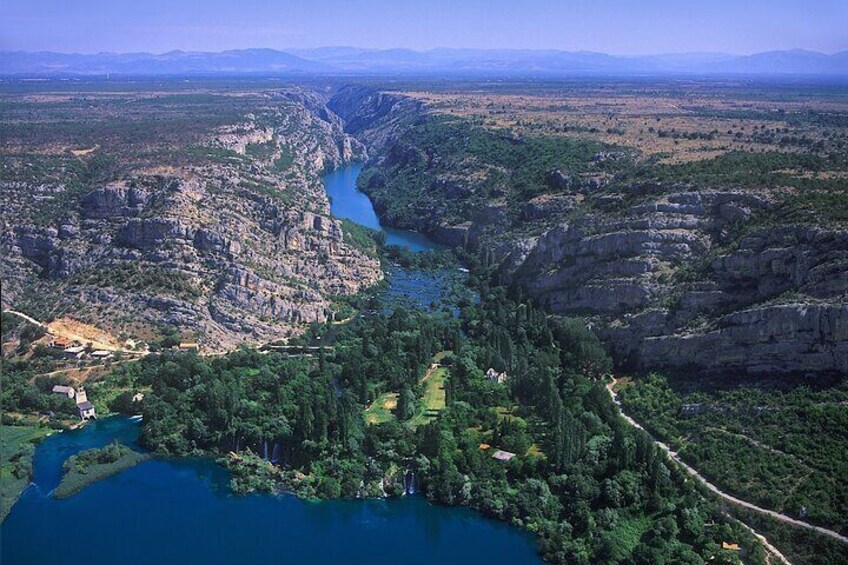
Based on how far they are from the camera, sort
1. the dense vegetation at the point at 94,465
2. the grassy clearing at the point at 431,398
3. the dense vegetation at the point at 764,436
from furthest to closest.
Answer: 1. the grassy clearing at the point at 431,398
2. the dense vegetation at the point at 94,465
3. the dense vegetation at the point at 764,436

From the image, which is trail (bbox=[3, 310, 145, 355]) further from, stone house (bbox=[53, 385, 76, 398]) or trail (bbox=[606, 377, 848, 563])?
trail (bbox=[606, 377, 848, 563])

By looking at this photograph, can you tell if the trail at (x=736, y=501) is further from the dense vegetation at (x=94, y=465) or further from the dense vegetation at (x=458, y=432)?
the dense vegetation at (x=94, y=465)

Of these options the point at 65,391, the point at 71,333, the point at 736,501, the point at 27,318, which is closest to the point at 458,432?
the point at 736,501

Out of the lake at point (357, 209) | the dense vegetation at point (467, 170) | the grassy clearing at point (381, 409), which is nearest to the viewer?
the grassy clearing at point (381, 409)

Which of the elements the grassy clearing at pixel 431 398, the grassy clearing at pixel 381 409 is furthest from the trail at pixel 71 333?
the grassy clearing at pixel 431 398

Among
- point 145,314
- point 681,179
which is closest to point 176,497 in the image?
point 145,314
